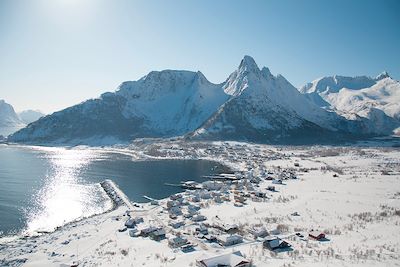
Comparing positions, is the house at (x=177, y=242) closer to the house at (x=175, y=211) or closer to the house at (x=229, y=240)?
the house at (x=229, y=240)

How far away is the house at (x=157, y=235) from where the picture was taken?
5375 cm

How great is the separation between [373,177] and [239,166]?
56.7 meters

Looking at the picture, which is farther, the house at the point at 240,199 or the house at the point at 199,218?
the house at the point at 240,199

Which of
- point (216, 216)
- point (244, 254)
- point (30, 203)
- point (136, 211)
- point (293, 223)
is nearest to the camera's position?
point (244, 254)

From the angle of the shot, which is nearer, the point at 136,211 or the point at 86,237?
the point at 86,237

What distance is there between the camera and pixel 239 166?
475ft

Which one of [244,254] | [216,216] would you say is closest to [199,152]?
[216,216]

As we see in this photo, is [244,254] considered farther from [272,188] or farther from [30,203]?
[30,203]

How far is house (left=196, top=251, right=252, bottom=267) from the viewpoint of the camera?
1426 inches

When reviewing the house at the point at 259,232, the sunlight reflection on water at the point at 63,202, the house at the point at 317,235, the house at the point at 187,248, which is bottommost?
the sunlight reflection on water at the point at 63,202

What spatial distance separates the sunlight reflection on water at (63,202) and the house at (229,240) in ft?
117

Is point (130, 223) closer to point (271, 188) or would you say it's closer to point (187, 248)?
point (187, 248)

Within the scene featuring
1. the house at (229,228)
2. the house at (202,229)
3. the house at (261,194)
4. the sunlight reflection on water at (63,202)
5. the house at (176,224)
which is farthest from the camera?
the house at (261,194)

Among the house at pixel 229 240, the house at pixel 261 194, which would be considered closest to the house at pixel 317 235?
the house at pixel 229 240
